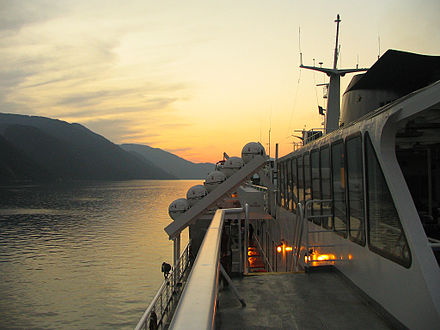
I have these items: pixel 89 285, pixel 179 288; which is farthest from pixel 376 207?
pixel 89 285

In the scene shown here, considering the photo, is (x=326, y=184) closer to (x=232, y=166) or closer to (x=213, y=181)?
(x=213, y=181)

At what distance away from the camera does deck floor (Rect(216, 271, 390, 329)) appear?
5.14 metres

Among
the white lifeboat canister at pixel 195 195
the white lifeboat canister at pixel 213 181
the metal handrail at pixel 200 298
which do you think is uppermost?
the white lifeboat canister at pixel 213 181

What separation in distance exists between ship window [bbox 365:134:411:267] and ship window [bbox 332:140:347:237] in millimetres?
1471

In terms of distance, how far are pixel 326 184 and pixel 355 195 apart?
2066 millimetres

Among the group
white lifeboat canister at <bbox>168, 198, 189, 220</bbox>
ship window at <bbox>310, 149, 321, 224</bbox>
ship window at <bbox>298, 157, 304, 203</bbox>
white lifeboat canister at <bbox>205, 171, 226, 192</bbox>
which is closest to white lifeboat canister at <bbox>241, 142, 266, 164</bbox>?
white lifeboat canister at <bbox>205, 171, 226, 192</bbox>

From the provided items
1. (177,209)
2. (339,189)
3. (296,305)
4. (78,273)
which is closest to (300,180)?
(339,189)

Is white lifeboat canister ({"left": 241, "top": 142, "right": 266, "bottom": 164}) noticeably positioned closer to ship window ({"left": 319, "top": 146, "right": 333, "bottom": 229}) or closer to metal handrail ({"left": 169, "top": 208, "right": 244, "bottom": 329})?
ship window ({"left": 319, "top": 146, "right": 333, "bottom": 229})

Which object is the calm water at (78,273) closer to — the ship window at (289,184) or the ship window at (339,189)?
the ship window at (289,184)

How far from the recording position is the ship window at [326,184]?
829 centimetres

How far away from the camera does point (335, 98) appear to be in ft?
72.1

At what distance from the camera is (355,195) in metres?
6.45

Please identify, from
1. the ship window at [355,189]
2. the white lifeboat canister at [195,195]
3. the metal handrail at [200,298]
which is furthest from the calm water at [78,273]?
the metal handrail at [200,298]

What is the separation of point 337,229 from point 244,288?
237cm
